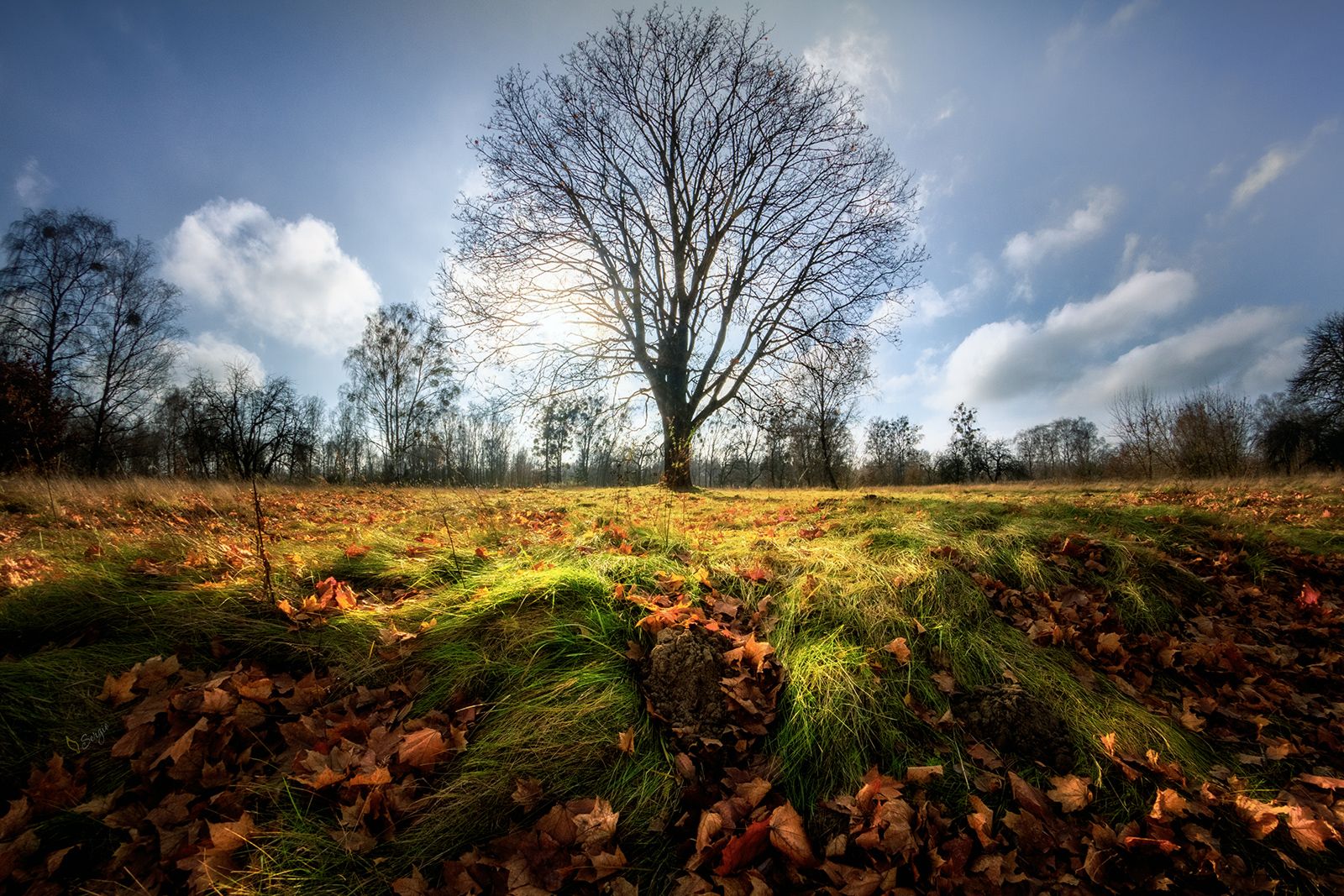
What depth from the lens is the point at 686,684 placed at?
2082 mm

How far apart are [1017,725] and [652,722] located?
167 cm

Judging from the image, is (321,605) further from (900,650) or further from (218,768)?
(900,650)

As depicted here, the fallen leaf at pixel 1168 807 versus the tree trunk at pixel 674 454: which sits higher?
the tree trunk at pixel 674 454

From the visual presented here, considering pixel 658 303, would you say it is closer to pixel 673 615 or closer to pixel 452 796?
pixel 673 615

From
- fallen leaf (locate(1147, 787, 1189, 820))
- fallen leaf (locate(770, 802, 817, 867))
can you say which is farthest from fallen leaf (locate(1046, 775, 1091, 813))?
fallen leaf (locate(770, 802, 817, 867))

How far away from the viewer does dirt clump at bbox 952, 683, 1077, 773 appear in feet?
6.41

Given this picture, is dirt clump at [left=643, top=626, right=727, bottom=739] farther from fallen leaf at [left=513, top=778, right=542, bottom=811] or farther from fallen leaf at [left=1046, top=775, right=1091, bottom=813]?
fallen leaf at [left=1046, top=775, right=1091, bottom=813]

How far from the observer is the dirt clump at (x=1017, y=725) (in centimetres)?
195

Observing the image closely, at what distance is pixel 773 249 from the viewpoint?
11.7m

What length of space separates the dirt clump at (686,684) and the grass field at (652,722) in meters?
0.03

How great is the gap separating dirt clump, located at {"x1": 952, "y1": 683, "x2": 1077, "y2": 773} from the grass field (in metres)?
0.01

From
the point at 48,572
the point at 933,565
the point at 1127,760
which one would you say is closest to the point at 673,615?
the point at 933,565

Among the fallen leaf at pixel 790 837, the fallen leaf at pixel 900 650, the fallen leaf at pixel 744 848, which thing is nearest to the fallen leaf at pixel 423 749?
the fallen leaf at pixel 744 848

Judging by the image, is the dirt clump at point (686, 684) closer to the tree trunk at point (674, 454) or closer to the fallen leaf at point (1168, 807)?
the fallen leaf at point (1168, 807)
